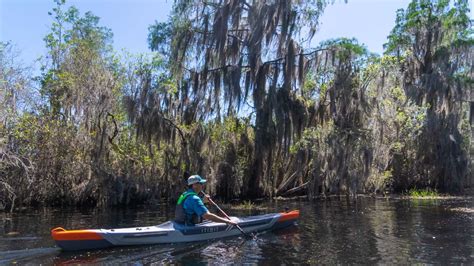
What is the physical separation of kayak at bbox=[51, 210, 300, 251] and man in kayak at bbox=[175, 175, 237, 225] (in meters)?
0.22

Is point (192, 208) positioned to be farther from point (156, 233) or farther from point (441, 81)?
point (441, 81)

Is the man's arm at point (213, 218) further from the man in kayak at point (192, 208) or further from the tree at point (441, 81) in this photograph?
the tree at point (441, 81)

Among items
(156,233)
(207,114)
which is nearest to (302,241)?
(156,233)

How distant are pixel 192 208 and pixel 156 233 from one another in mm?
1121

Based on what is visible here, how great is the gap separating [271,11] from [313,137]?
5792 millimetres

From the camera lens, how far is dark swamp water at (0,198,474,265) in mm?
9945

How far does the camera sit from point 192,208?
11945 mm

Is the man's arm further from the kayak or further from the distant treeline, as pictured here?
the distant treeline

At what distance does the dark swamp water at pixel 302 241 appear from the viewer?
9.95 m

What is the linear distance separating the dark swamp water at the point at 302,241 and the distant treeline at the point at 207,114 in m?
2.75

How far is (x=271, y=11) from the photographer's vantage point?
20422 millimetres

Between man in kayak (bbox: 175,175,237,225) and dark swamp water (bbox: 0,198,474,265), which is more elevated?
man in kayak (bbox: 175,175,237,225)

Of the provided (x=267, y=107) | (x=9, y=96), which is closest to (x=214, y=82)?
(x=267, y=107)

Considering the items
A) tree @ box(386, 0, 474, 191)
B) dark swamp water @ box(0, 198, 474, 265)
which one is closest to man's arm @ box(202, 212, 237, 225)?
dark swamp water @ box(0, 198, 474, 265)
